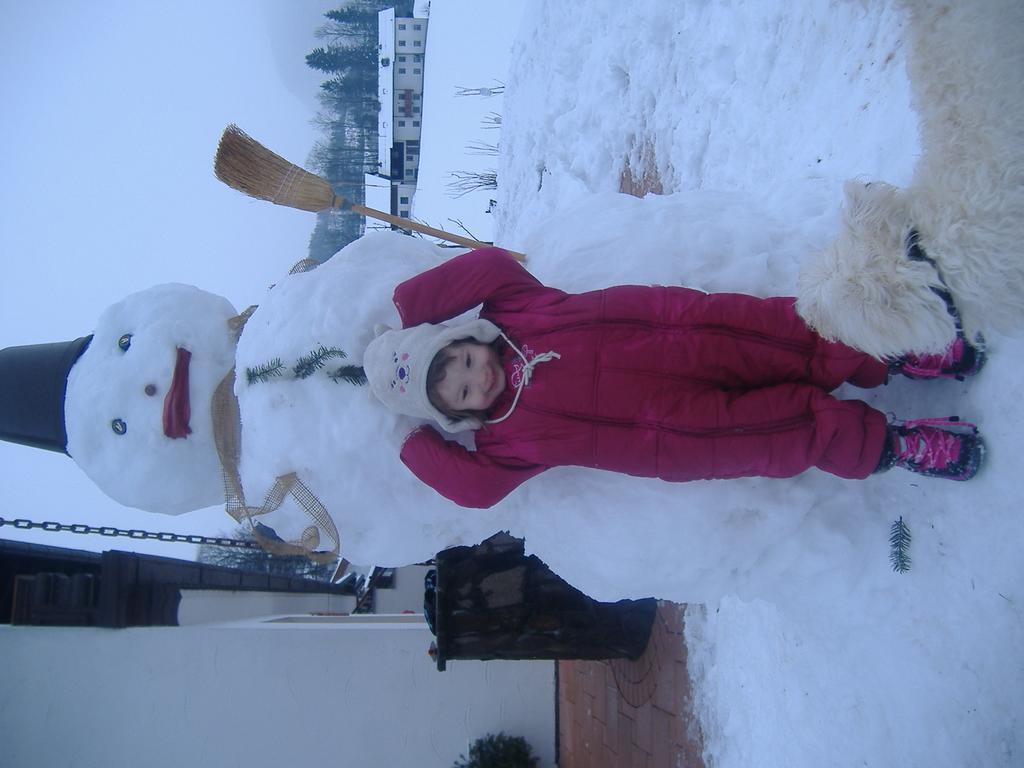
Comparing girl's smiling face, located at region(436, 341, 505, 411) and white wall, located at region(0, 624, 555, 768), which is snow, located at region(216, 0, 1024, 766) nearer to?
girl's smiling face, located at region(436, 341, 505, 411)

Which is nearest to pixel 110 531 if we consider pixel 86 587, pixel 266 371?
pixel 86 587

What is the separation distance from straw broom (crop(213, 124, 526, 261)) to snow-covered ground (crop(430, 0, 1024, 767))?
2.43 feet

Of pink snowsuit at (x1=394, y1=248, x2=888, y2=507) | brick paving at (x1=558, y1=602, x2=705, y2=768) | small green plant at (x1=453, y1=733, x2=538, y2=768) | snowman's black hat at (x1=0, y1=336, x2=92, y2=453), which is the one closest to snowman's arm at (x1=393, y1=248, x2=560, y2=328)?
pink snowsuit at (x1=394, y1=248, x2=888, y2=507)

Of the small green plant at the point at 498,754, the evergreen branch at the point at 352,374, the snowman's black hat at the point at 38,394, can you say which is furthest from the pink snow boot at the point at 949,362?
the small green plant at the point at 498,754

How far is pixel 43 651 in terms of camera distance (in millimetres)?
3438

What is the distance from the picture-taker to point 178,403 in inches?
88.9

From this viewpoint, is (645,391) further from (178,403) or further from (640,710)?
(640,710)

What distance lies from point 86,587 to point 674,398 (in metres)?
3.58

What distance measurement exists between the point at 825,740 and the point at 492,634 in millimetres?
1750

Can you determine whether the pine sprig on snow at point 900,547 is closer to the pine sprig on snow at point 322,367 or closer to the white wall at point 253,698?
the pine sprig on snow at point 322,367

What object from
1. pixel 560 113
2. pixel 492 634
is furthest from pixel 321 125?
pixel 492 634

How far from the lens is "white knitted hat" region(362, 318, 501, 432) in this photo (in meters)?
1.84

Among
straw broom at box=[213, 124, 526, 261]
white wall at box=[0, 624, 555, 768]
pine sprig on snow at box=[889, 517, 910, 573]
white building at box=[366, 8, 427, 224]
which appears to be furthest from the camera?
white building at box=[366, 8, 427, 224]

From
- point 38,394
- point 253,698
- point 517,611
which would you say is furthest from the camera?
point 253,698
